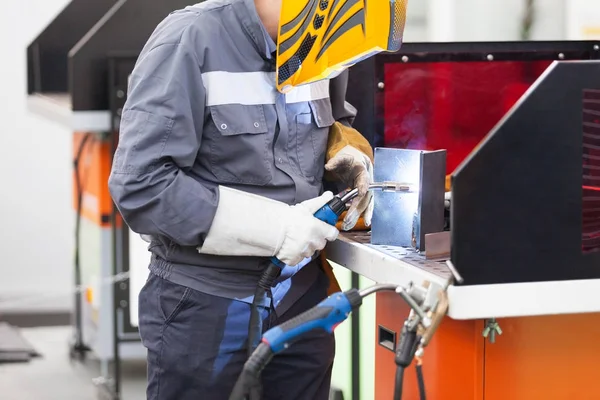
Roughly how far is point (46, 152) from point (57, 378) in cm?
150

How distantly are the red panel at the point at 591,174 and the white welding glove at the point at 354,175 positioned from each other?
0.44 m

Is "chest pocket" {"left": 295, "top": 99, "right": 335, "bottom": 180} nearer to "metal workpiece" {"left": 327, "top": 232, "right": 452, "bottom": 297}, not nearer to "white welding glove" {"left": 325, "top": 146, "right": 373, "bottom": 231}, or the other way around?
"white welding glove" {"left": 325, "top": 146, "right": 373, "bottom": 231}

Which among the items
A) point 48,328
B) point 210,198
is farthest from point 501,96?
point 48,328

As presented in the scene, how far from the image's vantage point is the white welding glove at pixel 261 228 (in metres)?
1.56

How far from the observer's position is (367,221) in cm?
177

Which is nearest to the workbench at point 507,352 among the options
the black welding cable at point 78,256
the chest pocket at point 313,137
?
the chest pocket at point 313,137

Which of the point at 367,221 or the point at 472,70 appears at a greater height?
the point at 472,70

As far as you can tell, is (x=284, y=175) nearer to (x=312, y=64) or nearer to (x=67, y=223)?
(x=312, y=64)

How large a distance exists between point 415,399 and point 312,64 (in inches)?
24.2

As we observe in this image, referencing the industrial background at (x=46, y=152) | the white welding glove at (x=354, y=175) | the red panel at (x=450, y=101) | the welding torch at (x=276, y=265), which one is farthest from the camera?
the industrial background at (x=46, y=152)

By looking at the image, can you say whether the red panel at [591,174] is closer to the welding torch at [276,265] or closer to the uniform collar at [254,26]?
the welding torch at [276,265]

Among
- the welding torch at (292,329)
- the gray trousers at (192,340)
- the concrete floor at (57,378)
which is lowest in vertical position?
the concrete floor at (57,378)

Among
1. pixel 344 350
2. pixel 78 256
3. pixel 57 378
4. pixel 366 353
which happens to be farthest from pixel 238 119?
pixel 57 378

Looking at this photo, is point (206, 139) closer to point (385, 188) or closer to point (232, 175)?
point (232, 175)
